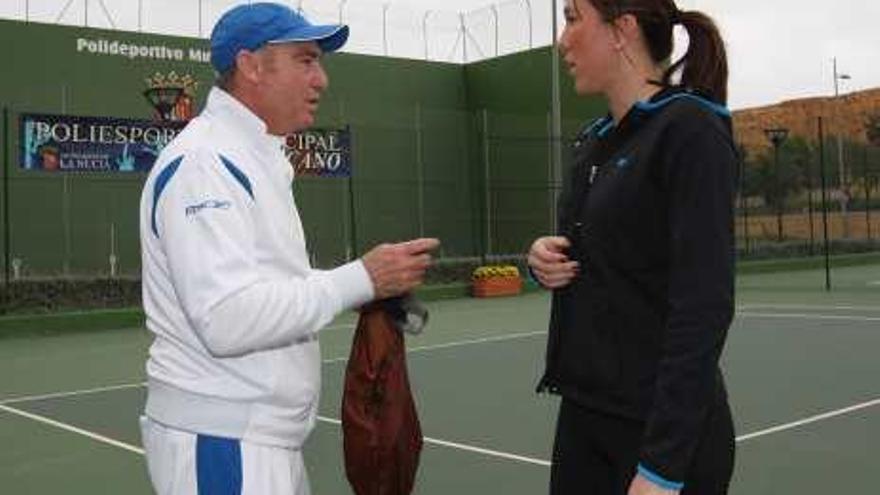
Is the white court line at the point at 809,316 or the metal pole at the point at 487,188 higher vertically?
the metal pole at the point at 487,188

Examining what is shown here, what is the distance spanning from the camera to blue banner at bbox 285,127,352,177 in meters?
18.7

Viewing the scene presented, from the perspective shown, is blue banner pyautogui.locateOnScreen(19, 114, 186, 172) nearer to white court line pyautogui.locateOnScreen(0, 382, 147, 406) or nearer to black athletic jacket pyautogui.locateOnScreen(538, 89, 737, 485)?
white court line pyautogui.locateOnScreen(0, 382, 147, 406)

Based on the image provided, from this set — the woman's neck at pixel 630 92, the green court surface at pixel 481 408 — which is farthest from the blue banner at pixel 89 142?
the woman's neck at pixel 630 92

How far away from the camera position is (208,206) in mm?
2084

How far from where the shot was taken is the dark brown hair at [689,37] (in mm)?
2268

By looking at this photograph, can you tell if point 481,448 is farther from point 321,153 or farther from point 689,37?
point 321,153

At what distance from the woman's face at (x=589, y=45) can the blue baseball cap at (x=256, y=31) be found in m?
0.47

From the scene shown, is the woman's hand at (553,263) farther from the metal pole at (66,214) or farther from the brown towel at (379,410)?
the metal pole at (66,214)

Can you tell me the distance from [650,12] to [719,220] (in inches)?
18.1

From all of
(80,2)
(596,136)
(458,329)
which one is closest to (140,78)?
(80,2)

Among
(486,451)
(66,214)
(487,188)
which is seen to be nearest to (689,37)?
(486,451)

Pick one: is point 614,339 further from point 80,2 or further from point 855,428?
point 80,2

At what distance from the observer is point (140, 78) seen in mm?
23188

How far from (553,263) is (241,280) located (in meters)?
0.66
